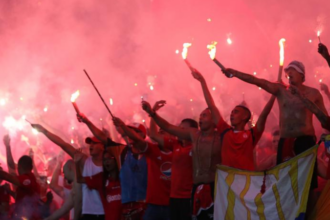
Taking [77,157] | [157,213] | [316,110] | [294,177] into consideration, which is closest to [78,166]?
[77,157]

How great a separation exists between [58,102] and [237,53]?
4.65 meters

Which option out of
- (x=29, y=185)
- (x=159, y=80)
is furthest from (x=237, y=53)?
(x=29, y=185)

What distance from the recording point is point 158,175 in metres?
6.59

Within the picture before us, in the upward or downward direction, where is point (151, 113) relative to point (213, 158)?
upward

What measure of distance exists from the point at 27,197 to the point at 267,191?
145 inches

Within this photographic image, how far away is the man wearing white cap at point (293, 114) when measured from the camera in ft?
17.7

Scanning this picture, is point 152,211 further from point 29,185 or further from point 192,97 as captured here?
point 192,97

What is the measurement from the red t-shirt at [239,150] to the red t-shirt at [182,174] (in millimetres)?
529

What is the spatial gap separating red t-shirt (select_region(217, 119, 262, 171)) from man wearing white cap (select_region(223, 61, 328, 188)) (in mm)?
331

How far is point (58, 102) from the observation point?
1398 centimetres

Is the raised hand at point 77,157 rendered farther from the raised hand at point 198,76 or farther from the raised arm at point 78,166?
the raised hand at point 198,76

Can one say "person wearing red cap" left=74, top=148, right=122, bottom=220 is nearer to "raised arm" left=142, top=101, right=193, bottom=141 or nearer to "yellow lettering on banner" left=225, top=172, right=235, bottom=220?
"raised arm" left=142, top=101, right=193, bottom=141

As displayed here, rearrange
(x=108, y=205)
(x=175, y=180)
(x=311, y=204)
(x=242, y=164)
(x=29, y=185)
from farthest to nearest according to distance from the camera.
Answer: (x=29, y=185) → (x=108, y=205) → (x=175, y=180) → (x=242, y=164) → (x=311, y=204)

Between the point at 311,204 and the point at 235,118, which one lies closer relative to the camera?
the point at 311,204
